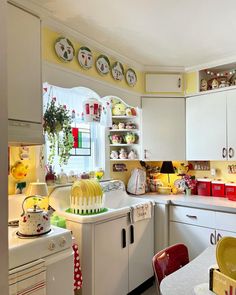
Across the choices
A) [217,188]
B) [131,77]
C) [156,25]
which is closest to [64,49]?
[156,25]

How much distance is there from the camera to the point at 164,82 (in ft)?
10.7

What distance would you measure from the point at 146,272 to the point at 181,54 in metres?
2.39

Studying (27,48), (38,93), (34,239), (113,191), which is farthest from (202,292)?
(113,191)

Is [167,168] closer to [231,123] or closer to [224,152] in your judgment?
[224,152]

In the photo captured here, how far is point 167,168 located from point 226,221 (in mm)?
1051

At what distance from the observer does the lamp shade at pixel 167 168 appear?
11.1 ft

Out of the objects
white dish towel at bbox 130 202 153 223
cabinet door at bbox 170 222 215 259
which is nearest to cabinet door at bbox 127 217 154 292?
white dish towel at bbox 130 202 153 223

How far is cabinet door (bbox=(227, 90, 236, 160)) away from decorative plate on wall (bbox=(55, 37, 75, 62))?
1.78m

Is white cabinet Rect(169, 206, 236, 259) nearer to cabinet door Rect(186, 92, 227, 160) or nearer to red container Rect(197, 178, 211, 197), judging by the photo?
red container Rect(197, 178, 211, 197)

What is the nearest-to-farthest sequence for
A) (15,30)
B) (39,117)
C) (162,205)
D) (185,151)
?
(15,30) < (39,117) < (162,205) < (185,151)

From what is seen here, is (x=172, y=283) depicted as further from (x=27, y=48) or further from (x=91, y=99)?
(x=91, y=99)

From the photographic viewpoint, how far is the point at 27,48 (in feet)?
5.60

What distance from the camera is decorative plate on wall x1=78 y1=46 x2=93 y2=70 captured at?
234 cm

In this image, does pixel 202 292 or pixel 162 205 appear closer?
pixel 202 292
